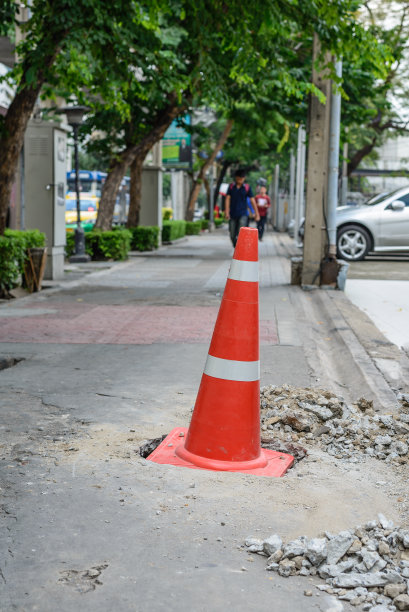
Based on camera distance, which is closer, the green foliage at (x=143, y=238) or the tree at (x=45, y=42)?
the tree at (x=45, y=42)

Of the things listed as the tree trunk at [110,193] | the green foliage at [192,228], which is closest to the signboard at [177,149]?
the green foliage at [192,228]

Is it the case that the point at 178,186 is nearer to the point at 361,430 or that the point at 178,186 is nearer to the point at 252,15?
the point at 252,15

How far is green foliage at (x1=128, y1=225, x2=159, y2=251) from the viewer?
74.2ft

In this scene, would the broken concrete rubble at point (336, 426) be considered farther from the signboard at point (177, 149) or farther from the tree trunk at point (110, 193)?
the signboard at point (177, 149)

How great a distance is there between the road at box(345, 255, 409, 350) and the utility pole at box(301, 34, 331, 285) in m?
1.00

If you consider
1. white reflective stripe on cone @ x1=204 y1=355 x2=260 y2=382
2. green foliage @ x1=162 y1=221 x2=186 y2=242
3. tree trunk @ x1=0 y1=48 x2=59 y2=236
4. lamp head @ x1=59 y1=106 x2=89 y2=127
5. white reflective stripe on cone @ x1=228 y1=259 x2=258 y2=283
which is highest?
lamp head @ x1=59 y1=106 x2=89 y2=127

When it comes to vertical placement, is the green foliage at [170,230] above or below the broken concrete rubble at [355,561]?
above

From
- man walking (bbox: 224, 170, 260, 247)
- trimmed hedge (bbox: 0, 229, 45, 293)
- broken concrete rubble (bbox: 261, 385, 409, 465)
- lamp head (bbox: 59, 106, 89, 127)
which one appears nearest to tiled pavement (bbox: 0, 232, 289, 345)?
trimmed hedge (bbox: 0, 229, 45, 293)

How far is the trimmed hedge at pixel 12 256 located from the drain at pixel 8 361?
4.05 metres

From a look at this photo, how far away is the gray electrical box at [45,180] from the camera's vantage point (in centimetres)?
1351

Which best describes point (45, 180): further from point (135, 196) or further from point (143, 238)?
point (135, 196)

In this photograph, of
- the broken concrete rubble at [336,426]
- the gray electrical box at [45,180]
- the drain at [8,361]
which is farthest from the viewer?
the gray electrical box at [45,180]

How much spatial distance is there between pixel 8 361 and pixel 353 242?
12586 mm

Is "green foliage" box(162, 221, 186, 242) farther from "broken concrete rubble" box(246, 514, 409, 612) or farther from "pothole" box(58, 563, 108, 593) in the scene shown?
"pothole" box(58, 563, 108, 593)
